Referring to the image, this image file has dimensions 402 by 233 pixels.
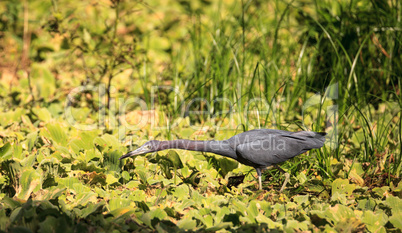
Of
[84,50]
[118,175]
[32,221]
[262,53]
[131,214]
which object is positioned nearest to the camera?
[32,221]

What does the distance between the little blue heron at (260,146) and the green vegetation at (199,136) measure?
0.45ft

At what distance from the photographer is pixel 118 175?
3.37 metres

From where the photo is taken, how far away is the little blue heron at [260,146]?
129 inches

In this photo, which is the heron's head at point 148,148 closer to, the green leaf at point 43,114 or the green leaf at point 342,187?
the green leaf at point 342,187

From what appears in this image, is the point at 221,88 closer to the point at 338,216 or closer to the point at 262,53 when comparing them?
the point at 262,53

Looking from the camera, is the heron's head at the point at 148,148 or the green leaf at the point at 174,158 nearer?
the heron's head at the point at 148,148

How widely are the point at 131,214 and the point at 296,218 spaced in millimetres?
1018

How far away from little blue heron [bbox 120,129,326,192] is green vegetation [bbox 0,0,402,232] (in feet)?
0.45

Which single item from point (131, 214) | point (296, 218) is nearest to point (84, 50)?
point (131, 214)

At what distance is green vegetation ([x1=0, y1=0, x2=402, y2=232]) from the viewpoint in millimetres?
2691

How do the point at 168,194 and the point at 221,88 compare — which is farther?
the point at 221,88

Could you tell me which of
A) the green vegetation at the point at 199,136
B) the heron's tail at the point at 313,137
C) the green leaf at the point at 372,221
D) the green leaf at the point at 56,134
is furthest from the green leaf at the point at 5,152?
the green leaf at the point at 372,221

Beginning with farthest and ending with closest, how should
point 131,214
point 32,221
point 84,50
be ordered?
point 84,50 → point 131,214 → point 32,221

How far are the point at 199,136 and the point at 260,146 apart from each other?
100 centimetres
